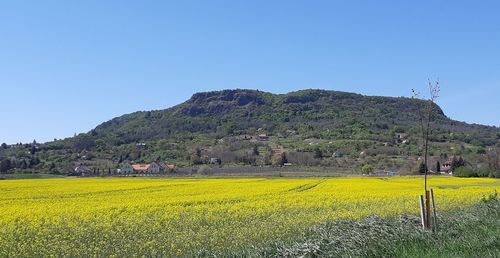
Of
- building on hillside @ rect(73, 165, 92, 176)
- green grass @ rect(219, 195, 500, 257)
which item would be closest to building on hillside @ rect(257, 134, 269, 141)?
building on hillside @ rect(73, 165, 92, 176)

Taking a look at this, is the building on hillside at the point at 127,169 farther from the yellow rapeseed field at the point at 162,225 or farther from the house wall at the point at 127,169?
the yellow rapeseed field at the point at 162,225

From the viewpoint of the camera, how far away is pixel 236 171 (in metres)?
84.0

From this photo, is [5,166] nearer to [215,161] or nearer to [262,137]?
[215,161]

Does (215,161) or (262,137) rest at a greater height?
(262,137)

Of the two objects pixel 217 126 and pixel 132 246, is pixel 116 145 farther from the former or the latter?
pixel 132 246

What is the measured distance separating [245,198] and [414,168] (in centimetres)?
7008

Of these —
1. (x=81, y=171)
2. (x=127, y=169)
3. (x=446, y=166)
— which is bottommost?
(x=446, y=166)

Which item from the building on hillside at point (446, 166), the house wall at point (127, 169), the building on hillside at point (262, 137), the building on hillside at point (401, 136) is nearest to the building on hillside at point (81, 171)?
the house wall at point (127, 169)

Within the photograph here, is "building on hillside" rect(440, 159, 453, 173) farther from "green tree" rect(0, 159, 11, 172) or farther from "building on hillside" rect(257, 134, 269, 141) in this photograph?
"green tree" rect(0, 159, 11, 172)

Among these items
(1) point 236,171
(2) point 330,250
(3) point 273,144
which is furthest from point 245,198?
(3) point 273,144

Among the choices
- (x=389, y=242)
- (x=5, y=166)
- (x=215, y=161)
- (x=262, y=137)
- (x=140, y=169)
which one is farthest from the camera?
(x=262, y=137)

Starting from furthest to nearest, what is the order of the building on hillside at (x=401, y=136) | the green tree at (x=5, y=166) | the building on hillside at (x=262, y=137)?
the building on hillside at (x=262, y=137) → the building on hillside at (x=401, y=136) → the green tree at (x=5, y=166)

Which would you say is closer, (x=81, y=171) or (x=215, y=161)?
(x=81, y=171)

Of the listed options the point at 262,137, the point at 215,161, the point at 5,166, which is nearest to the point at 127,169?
the point at 215,161
